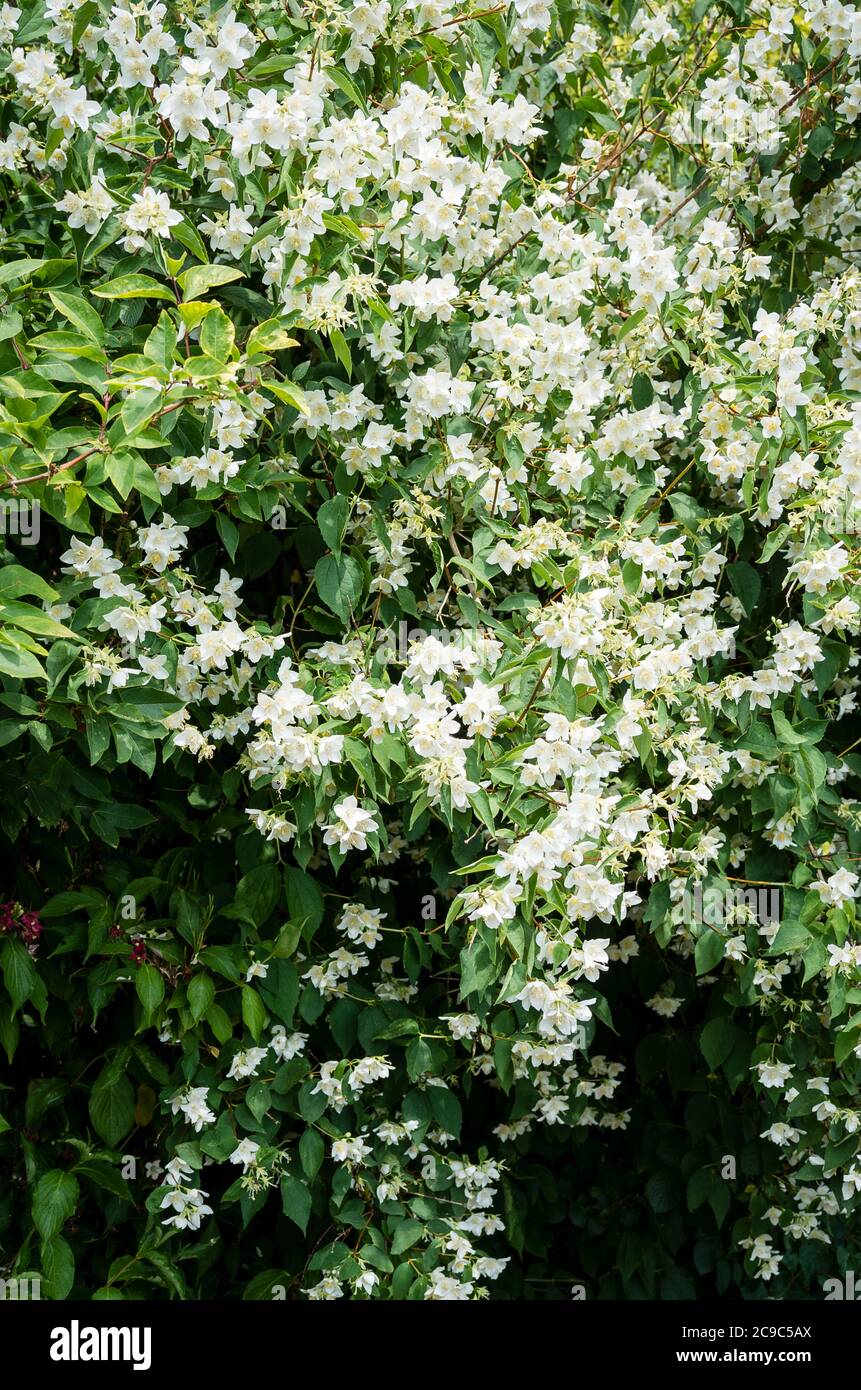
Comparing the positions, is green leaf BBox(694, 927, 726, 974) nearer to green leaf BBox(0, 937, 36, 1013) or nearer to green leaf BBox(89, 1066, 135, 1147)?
green leaf BBox(89, 1066, 135, 1147)

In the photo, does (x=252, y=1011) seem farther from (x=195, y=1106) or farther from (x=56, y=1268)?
(x=56, y=1268)

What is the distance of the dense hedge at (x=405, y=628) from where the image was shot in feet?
6.84

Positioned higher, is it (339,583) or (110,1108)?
(339,583)

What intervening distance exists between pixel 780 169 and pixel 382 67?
994mm

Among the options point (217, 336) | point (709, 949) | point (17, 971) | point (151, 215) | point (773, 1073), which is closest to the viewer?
point (217, 336)

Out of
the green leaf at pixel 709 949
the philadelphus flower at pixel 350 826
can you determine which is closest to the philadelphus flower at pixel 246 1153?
the philadelphus flower at pixel 350 826

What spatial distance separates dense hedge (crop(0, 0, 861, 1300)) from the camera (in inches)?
82.1

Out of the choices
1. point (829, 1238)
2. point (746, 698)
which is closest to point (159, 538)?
point (746, 698)

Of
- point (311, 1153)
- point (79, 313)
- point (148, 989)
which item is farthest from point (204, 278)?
point (311, 1153)

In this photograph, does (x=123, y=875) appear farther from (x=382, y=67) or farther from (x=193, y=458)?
(x=382, y=67)

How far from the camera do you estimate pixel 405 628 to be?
8.62 feet

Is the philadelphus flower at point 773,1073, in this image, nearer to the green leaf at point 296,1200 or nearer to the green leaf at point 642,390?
the green leaf at point 296,1200

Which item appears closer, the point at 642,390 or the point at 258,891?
the point at 258,891

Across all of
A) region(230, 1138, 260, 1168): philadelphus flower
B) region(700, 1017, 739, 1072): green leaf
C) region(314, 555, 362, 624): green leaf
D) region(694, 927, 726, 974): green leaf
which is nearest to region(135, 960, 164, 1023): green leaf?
region(230, 1138, 260, 1168): philadelphus flower
